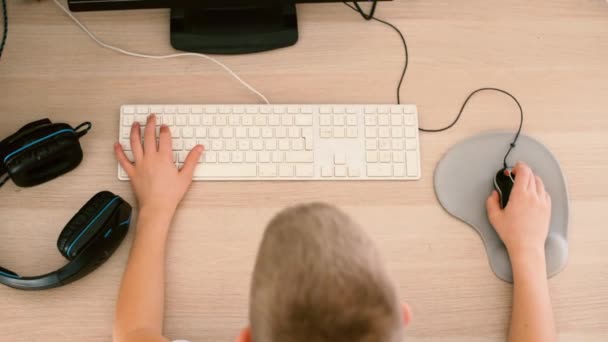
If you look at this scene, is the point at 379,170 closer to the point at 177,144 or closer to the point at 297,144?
the point at 297,144

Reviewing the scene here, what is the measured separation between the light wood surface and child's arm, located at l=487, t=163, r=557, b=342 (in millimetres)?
26

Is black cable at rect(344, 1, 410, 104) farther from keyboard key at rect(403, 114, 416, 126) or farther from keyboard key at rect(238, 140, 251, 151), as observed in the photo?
keyboard key at rect(238, 140, 251, 151)

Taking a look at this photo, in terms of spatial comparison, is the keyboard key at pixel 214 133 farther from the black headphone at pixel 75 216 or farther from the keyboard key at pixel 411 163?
the keyboard key at pixel 411 163

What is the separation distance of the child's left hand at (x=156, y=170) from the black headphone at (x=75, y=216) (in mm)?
38

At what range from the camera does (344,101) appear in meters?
0.82

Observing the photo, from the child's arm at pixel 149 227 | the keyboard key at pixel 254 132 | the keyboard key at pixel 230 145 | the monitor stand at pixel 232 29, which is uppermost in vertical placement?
the monitor stand at pixel 232 29

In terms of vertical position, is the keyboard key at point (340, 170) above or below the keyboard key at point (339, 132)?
below

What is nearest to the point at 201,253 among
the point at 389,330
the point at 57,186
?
the point at 57,186

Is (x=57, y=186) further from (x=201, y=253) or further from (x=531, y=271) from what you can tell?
(x=531, y=271)

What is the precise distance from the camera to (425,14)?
34.4 inches

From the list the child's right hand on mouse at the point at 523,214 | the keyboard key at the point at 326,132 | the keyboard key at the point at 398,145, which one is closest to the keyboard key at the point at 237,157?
the keyboard key at the point at 326,132

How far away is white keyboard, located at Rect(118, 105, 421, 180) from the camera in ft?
2.52

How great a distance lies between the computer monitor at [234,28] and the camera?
0.84m

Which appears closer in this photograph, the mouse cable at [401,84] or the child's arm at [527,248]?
the child's arm at [527,248]
